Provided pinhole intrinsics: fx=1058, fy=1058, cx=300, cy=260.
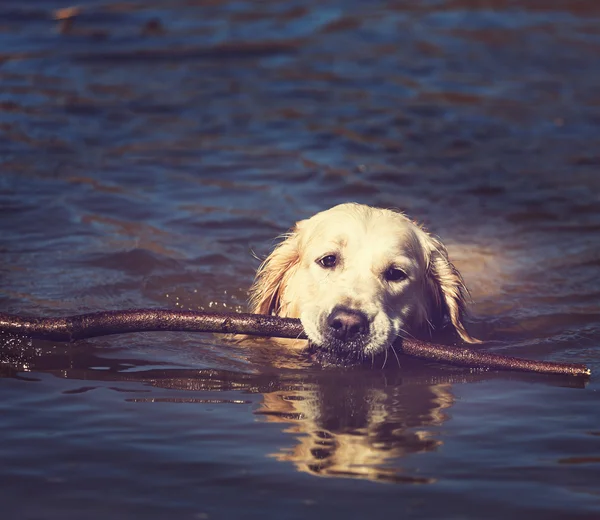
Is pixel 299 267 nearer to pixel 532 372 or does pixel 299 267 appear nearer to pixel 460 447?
pixel 532 372

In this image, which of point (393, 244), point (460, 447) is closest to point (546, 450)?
point (460, 447)

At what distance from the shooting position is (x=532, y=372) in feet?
17.6

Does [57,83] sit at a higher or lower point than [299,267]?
higher

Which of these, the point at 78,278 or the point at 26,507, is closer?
the point at 26,507

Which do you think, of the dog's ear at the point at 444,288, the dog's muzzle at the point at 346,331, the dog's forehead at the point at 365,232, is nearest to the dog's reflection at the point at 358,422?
the dog's muzzle at the point at 346,331

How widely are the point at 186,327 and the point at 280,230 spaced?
147 inches

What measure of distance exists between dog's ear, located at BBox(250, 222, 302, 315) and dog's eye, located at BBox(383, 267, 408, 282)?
0.77m

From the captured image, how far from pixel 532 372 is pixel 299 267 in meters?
1.58

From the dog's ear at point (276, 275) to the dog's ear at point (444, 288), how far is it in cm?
83

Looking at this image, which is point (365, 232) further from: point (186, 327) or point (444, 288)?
point (186, 327)

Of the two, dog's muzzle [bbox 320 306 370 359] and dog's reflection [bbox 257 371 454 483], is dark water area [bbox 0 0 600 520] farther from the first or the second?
dog's muzzle [bbox 320 306 370 359]

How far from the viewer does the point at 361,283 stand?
18.5ft

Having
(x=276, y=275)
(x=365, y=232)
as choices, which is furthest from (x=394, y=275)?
(x=276, y=275)

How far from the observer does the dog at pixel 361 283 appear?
532 cm
